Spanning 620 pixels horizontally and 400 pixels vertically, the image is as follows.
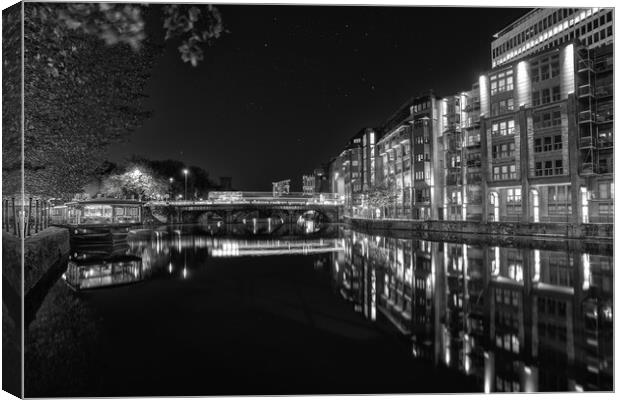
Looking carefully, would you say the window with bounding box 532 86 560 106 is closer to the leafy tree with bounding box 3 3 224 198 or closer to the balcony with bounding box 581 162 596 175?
the balcony with bounding box 581 162 596 175

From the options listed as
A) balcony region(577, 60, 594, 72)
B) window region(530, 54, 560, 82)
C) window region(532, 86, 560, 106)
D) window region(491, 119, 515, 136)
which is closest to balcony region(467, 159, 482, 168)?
window region(491, 119, 515, 136)

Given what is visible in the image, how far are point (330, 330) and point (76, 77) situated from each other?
386 inches

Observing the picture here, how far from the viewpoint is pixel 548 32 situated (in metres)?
66.8

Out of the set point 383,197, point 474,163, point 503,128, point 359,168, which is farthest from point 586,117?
point 359,168

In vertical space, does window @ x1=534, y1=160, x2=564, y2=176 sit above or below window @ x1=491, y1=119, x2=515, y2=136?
below

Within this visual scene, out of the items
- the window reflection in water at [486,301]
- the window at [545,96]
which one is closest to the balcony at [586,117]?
the window at [545,96]

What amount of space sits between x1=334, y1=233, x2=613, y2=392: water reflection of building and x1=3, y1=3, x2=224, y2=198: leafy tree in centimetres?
924

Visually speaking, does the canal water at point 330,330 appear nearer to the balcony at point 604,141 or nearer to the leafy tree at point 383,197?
the balcony at point 604,141

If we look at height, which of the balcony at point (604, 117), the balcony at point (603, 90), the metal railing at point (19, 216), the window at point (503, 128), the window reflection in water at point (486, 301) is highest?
the balcony at point (603, 90)

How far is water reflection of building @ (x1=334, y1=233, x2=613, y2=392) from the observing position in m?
9.18

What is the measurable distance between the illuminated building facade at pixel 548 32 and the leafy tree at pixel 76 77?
55.2 metres

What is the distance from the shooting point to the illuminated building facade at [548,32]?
199 ft

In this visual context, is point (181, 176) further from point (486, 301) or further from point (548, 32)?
point (486, 301)

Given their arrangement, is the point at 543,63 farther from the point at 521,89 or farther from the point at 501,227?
the point at 501,227
